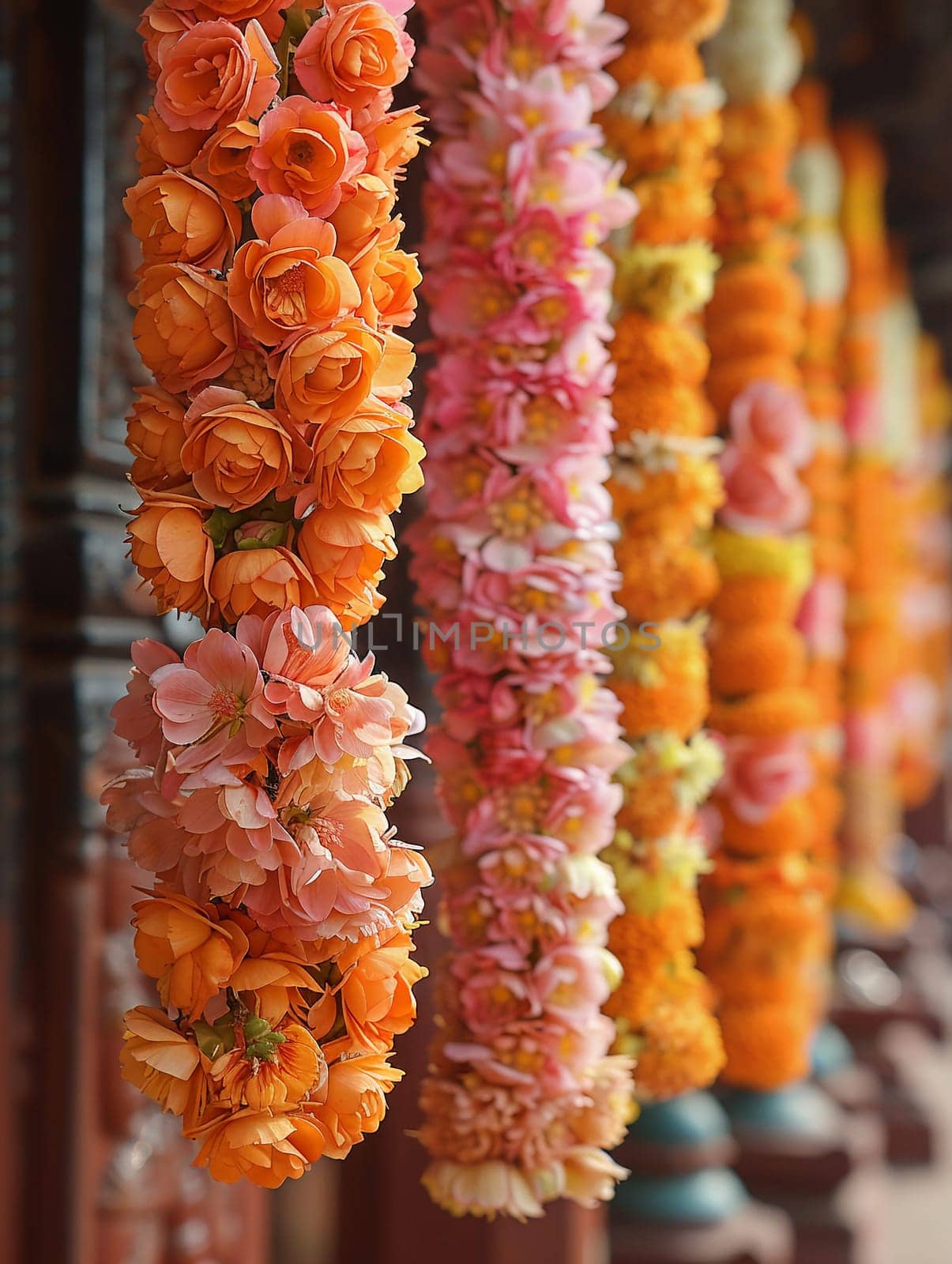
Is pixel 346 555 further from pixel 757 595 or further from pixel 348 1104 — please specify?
pixel 757 595

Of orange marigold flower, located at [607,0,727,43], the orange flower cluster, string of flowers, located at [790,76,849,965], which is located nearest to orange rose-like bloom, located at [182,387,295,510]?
the orange flower cluster

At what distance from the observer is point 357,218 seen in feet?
1.42

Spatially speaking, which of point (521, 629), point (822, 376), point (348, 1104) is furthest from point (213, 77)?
point (822, 376)

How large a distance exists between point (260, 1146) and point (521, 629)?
0.22 meters

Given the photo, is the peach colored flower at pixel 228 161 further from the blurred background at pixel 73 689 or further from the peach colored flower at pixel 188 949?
the blurred background at pixel 73 689

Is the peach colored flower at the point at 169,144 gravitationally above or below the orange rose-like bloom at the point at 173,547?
above

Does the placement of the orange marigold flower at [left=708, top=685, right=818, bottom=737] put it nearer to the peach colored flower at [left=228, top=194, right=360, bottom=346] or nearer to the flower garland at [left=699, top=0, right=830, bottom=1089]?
the flower garland at [left=699, top=0, right=830, bottom=1089]

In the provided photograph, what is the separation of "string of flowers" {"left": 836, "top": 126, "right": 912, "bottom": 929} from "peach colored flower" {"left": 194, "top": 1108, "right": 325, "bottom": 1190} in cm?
147

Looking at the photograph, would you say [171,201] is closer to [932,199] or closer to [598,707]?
[598,707]

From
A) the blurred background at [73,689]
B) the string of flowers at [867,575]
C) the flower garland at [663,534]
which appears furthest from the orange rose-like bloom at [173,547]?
the string of flowers at [867,575]

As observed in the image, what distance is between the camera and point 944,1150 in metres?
1.78

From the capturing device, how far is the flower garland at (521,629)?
520mm

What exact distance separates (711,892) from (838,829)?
108 centimetres

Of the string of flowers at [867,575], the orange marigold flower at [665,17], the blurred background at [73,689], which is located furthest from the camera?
the string of flowers at [867,575]
